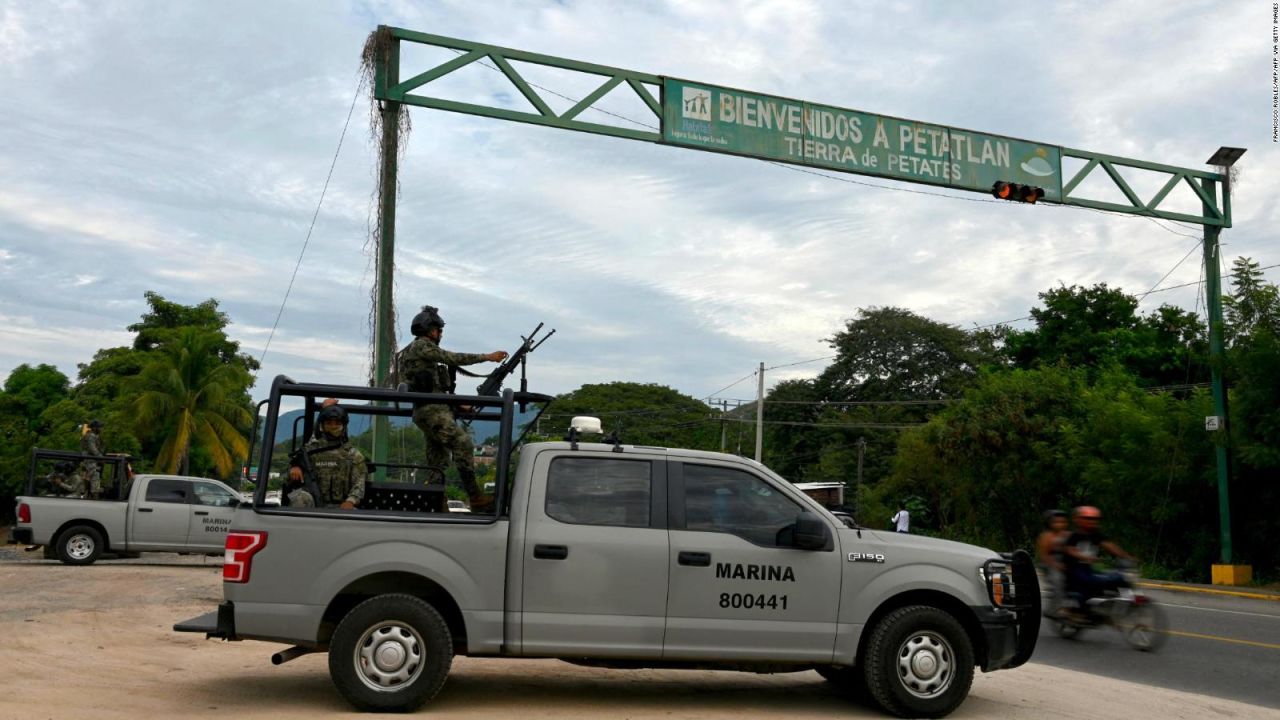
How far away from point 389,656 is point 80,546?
15728 millimetres

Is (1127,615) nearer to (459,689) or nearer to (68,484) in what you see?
(459,689)

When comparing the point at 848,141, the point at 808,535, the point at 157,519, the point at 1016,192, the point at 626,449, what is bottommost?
the point at 157,519

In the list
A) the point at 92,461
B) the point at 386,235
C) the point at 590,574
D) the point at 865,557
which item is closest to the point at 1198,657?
the point at 865,557

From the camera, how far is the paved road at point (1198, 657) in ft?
33.4

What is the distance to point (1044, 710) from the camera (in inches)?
318

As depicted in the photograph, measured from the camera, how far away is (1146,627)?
38.4 feet

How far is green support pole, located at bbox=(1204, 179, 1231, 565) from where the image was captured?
75.4ft

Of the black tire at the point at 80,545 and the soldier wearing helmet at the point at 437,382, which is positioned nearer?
the soldier wearing helmet at the point at 437,382

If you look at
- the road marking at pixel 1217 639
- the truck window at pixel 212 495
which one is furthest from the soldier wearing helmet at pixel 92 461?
the road marking at pixel 1217 639

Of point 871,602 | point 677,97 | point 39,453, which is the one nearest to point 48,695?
point 871,602

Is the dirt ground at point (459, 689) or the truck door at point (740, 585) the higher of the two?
the truck door at point (740, 585)

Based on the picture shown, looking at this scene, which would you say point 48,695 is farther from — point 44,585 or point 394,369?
point 44,585

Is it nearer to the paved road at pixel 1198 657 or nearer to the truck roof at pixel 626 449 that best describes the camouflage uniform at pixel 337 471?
the truck roof at pixel 626 449

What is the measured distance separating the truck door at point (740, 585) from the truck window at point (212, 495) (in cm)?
1571
